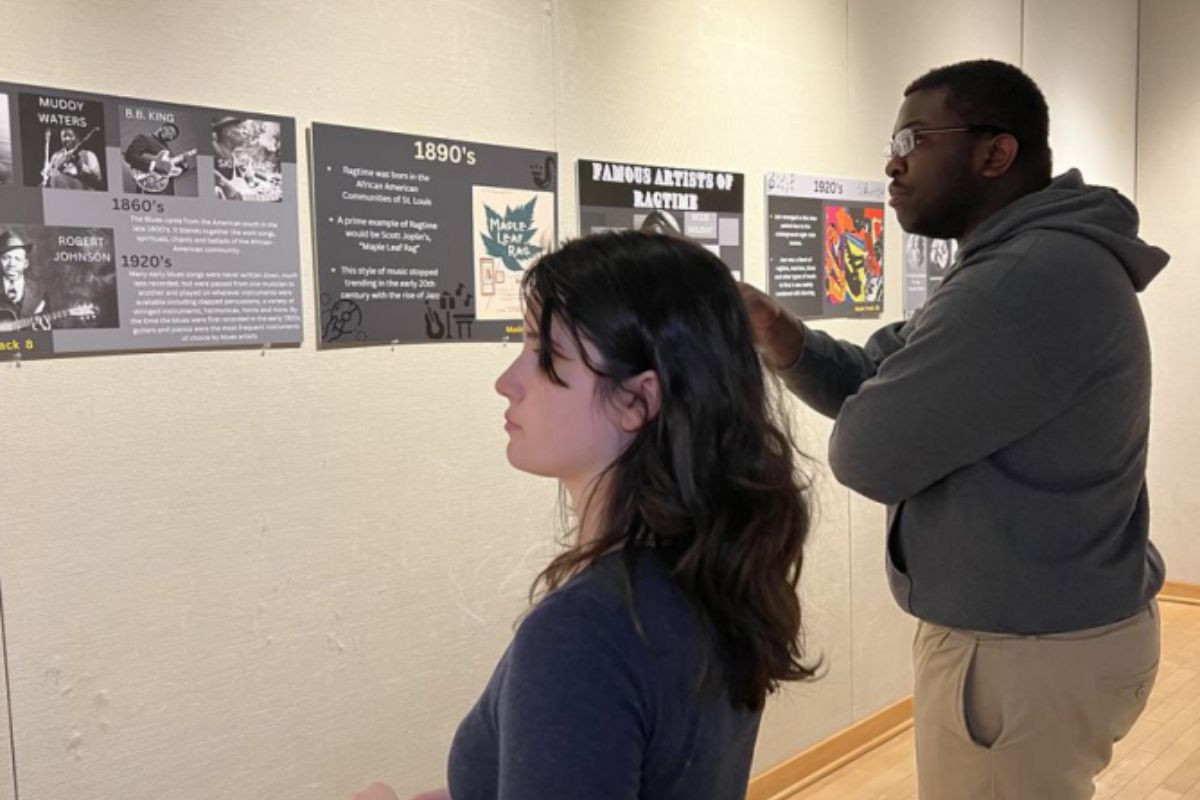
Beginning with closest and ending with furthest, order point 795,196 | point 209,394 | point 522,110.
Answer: point 209,394 < point 522,110 < point 795,196

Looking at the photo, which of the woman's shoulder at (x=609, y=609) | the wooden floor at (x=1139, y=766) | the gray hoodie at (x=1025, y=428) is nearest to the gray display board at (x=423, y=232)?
the gray hoodie at (x=1025, y=428)

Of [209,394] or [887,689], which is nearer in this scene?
[209,394]

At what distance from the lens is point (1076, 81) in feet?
16.1

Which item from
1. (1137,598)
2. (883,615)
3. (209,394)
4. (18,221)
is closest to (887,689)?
(883,615)

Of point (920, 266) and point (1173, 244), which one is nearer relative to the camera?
point (920, 266)

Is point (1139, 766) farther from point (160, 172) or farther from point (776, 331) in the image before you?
point (160, 172)

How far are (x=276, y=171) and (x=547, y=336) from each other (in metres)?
1.37

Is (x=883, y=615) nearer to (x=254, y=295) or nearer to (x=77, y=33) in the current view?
(x=254, y=295)

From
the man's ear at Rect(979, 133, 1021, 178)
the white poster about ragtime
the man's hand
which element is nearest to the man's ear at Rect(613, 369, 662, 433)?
the man's hand

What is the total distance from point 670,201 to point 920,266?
1.40 metres

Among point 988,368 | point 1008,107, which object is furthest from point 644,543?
point 1008,107

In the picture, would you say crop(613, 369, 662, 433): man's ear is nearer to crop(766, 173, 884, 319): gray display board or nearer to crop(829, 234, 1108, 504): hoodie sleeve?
crop(829, 234, 1108, 504): hoodie sleeve

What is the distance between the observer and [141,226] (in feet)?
6.39

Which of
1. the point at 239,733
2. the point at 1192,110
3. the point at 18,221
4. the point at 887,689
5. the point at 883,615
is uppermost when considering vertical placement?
the point at 1192,110
